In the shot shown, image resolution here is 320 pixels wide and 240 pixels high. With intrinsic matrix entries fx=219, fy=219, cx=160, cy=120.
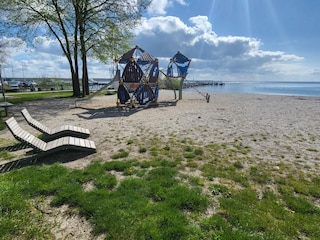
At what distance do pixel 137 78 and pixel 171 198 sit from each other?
46.2ft

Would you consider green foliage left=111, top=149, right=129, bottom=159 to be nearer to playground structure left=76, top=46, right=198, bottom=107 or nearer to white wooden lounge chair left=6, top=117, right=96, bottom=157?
white wooden lounge chair left=6, top=117, right=96, bottom=157

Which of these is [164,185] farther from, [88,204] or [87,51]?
[87,51]

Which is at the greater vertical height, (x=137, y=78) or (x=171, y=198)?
(x=137, y=78)

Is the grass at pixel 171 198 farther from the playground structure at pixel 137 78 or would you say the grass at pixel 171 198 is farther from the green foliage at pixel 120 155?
the playground structure at pixel 137 78

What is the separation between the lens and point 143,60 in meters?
17.0

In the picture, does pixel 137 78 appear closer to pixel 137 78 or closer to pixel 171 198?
pixel 137 78

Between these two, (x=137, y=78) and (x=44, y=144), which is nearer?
(x=44, y=144)

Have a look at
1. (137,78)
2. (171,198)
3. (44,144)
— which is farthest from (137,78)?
(171,198)

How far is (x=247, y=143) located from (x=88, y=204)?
498cm

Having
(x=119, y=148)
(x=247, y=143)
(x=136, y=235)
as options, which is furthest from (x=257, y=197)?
(x=119, y=148)

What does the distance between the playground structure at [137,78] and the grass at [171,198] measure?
11169mm

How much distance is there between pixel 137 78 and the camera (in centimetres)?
1670

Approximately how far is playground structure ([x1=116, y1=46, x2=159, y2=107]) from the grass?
11169mm

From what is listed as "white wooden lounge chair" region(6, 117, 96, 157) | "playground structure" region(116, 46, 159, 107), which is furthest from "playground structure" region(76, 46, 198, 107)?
"white wooden lounge chair" region(6, 117, 96, 157)
